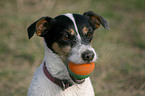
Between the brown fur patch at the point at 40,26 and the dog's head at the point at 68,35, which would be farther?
the brown fur patch at the point at 40,26

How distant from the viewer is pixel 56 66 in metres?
3.13

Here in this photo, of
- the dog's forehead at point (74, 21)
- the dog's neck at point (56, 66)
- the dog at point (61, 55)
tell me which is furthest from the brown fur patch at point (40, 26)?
the dog's neck at point (56, 66)

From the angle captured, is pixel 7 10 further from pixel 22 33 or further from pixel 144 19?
pixel 144 19

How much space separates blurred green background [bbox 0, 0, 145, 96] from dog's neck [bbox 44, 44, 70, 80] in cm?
199

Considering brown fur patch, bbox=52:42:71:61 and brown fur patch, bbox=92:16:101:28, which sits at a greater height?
brown fur patch, bbox=92:16:101:28

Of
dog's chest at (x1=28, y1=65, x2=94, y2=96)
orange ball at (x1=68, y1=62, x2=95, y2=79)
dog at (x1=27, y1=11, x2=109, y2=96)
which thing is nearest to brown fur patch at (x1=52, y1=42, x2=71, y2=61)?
dog at (x1=27, y1=11, x2=109, y2=96)

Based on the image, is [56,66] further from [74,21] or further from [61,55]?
[74,21]

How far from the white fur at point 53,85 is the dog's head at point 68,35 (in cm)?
12

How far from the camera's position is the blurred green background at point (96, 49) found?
5070mm

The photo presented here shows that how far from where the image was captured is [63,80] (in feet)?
10.2

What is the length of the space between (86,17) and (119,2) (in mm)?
8434

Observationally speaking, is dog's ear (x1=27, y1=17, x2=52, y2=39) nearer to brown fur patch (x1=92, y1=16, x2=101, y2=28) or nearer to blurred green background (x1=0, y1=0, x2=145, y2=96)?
brown fur patch (x1=92, y1=16, x2=101, y2=28)

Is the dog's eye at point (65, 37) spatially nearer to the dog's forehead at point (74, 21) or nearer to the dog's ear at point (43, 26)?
the dog's forehead at point (74, 21)

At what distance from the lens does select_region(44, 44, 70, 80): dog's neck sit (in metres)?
3.10
